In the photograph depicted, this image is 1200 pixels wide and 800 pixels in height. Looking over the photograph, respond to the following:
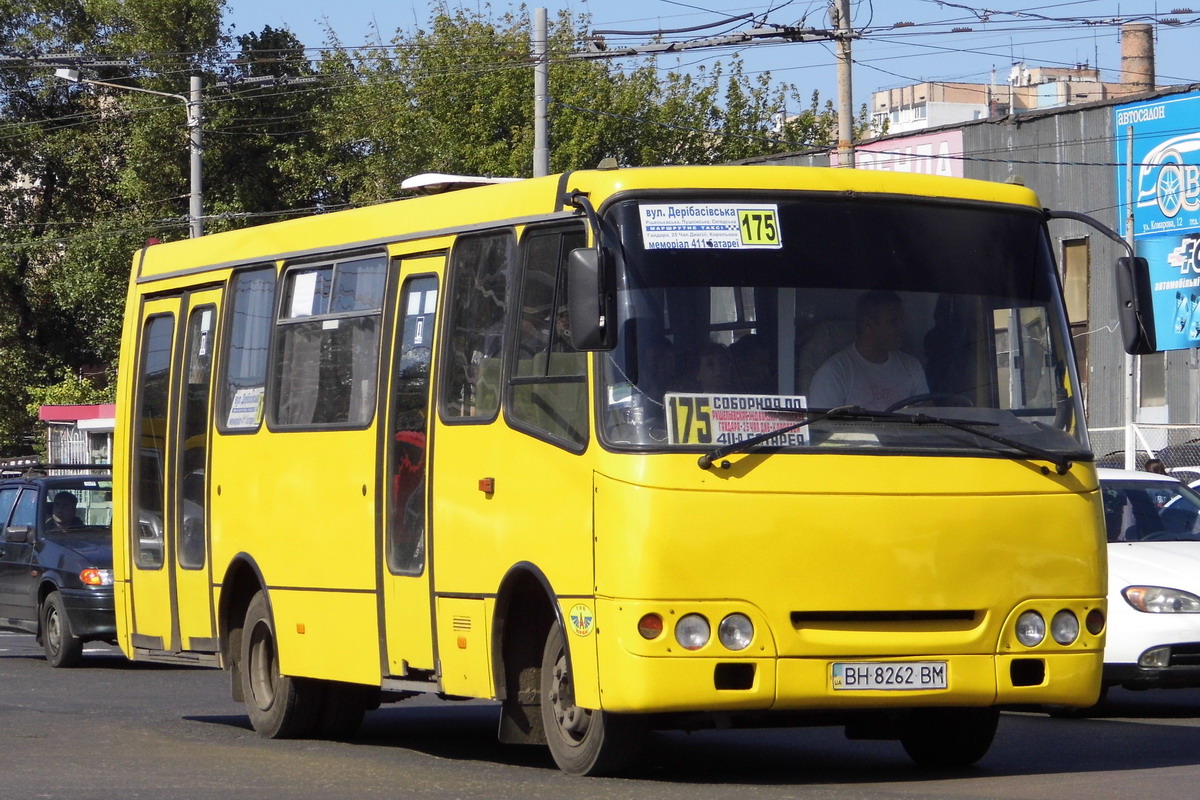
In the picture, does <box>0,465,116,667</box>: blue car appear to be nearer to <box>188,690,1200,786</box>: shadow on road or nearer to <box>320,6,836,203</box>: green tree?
<box>188,690,1200,786</box>: shadow on road

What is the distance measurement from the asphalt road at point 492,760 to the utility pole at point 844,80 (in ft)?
46.1

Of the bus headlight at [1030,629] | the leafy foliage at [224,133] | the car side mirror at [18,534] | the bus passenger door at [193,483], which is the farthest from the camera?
the leafy foliage at [224,133]

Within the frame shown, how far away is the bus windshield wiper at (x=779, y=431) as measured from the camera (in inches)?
333

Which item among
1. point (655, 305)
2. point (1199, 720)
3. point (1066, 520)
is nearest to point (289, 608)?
point (655, 305)

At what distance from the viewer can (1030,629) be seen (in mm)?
8883

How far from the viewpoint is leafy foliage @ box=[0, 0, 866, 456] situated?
49375 mm

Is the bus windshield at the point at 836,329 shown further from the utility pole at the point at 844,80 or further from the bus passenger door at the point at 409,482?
the utility pole at the point at 844,80

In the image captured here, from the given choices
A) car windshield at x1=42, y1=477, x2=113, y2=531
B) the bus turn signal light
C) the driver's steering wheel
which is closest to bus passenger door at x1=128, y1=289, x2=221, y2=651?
the bus turn signal light

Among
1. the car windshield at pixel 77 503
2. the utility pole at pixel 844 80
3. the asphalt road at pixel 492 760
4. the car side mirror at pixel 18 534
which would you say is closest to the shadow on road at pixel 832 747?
the asphalt road at pixel 492 760

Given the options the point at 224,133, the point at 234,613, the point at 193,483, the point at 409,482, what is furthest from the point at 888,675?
the point at 224,133

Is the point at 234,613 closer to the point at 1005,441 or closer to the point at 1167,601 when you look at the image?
the point at 1005,441

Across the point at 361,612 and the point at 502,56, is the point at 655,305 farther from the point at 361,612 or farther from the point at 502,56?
the point at 502,56

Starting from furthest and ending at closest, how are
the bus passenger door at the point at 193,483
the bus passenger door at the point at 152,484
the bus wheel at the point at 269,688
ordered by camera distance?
the bus passenger door at the point at 152,484
the bus passenger door at the point at 193,483
the bus wheel at the point at 269,688

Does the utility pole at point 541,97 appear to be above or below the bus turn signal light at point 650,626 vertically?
above
